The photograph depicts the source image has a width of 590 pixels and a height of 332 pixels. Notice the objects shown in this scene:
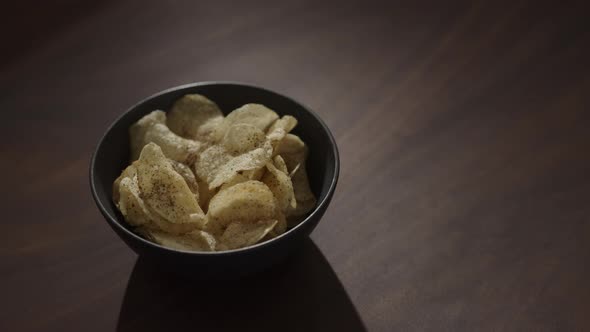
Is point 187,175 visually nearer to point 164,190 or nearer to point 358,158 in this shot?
point 164,190

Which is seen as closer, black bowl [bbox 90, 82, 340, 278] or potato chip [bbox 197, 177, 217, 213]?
black bowl [bbox 90, 82, 340, 278]

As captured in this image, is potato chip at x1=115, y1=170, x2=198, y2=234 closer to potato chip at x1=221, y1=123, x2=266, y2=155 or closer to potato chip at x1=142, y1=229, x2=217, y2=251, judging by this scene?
potato chip at x1=142, y1=229, x2=217, y2=251

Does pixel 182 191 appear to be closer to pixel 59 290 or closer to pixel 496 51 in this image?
pixel 59 290

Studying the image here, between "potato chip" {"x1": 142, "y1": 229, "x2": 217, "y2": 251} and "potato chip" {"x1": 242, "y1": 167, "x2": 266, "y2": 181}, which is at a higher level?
"potato chip" {"x1": 242, "y1": 167, "x2": 266, "y2": 181}

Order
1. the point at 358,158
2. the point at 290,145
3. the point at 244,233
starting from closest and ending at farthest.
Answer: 1. the point at 244,233
2. the point at 290,145
3. the point at 358,158

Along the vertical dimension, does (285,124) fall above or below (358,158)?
above

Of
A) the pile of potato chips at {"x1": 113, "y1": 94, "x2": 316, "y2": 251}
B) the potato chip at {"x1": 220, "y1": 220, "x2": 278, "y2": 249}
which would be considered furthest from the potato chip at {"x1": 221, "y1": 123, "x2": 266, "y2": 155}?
the potato chip at {"x1": 220, "y1": 220, "x2": 278, "y2": 249}

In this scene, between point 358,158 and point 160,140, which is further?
point 358,158

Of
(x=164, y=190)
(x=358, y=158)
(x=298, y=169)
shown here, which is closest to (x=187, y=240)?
(x=164, y=190)
